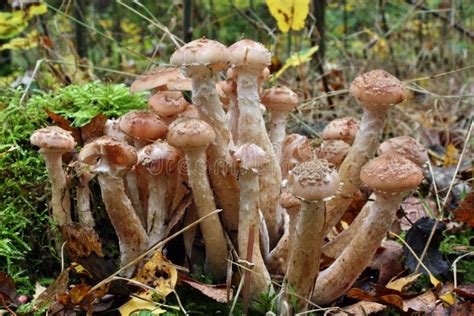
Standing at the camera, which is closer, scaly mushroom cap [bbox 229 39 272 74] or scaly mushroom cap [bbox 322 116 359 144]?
scaly mushroom cap [bbox 229 39 272 74]

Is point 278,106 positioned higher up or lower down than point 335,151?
higher up

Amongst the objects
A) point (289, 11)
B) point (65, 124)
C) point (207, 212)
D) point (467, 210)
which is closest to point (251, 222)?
point (207, 212)

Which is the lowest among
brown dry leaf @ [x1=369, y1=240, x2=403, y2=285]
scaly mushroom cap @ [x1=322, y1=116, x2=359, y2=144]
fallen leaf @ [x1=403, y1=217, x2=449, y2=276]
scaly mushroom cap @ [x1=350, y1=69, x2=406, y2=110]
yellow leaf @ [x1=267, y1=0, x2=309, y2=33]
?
brown dry leaf @ [x1=369, y1=240, x2=403, y2=285]

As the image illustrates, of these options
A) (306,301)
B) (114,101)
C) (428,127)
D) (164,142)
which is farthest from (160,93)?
(428,127)

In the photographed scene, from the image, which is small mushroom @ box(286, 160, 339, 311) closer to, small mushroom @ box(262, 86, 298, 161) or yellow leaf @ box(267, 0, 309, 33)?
small mushroom @ box(262, 86, 298, 161)

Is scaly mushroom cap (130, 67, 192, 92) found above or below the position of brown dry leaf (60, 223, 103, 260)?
above

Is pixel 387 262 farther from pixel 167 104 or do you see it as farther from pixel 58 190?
pixel 58 190

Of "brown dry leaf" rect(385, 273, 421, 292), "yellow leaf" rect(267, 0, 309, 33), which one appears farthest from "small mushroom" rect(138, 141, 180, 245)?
"yellow leaf" rect(267, 0, 309, 33)
